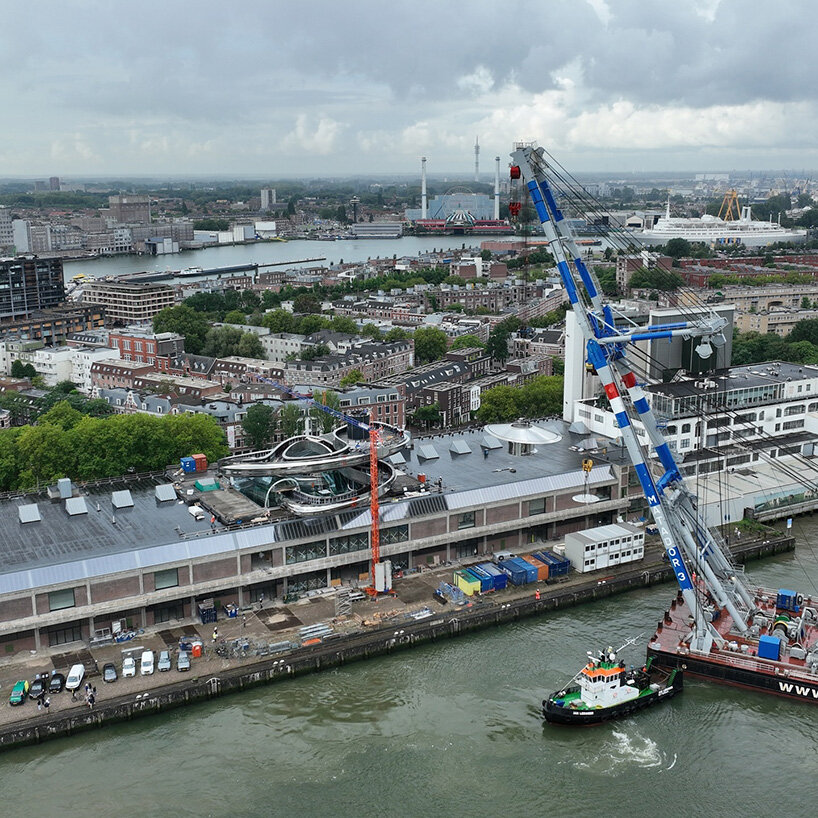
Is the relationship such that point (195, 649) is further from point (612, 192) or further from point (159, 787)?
point (612, 192)

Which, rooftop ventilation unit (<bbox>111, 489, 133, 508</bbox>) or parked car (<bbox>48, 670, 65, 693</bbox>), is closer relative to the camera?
parked car (<bbox>48, 670, 65, 693</bbox>)

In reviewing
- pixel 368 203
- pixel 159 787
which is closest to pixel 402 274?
pixel 159 787

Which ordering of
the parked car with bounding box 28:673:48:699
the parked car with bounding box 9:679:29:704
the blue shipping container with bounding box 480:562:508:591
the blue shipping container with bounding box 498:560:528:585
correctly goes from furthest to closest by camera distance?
the blue shipping container with bounding box 498:560:528:585 < the blue shipping container with bounding box 480:562:508:591 < the parked car with bounding box 28:673:48:699 < the parked car with bounding box 9:679:29:704

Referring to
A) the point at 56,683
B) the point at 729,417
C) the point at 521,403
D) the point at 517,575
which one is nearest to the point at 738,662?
the point at 517,575

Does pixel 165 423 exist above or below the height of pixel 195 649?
above

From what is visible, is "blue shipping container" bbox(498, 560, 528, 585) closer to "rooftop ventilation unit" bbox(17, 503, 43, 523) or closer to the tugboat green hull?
the tugboat green hull

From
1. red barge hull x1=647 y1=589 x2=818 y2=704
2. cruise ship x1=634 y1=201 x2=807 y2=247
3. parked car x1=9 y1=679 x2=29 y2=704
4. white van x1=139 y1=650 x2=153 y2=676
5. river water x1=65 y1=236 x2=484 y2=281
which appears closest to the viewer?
parked car x1=9 y1=679 x2=29 y2=704

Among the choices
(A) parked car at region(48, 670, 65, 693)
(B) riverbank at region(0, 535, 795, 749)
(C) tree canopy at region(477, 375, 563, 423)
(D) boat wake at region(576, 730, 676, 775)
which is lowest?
(D) boat wake at region(576, 730, 676, 775)

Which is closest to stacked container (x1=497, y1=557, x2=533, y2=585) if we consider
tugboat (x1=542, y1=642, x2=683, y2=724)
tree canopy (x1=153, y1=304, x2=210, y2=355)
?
tugboat (x1=542, y1=642, x2=683, y2=724)
